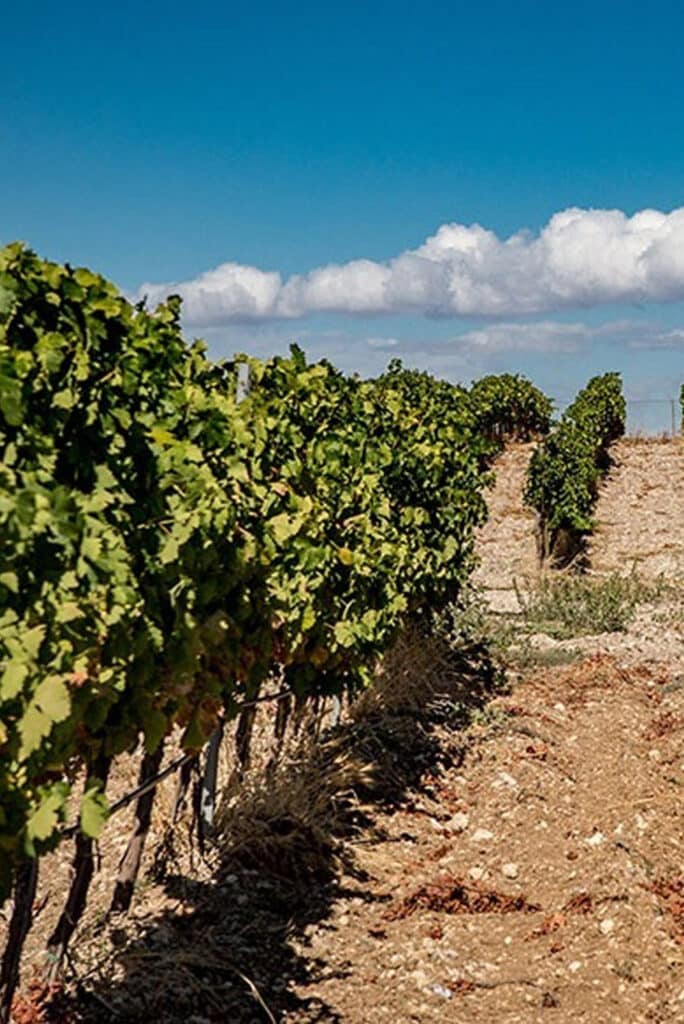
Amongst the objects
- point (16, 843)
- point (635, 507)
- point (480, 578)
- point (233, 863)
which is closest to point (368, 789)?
point (233, 863)

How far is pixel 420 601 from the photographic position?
38.1ft

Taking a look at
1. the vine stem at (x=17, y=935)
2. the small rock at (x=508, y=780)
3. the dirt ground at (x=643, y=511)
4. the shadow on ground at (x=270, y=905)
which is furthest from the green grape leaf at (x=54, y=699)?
the dirt ground at (x=643, y=511)

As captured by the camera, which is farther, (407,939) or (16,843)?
(407,939)

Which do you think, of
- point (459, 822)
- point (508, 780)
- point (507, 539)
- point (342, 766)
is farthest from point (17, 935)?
point (507, 539)

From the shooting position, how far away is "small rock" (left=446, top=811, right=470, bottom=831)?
8.55 metres

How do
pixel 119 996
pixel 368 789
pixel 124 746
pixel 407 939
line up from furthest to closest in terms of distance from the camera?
1. pixel 368 789
2. pixel 407 939
3. pixel 119 996
4. pixel 124 746

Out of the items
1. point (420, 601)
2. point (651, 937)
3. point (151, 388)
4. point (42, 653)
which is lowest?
point (651, 937)

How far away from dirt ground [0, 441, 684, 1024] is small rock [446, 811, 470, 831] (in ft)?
0.06

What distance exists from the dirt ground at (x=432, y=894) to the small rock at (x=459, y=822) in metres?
0.02

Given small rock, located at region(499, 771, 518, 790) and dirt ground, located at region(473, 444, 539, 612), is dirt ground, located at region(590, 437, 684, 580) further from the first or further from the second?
small rock, located at region(499, 771, 518, 790)

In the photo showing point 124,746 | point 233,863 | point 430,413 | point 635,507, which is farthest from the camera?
point 635,507

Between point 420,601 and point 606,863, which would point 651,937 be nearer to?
point 606,863

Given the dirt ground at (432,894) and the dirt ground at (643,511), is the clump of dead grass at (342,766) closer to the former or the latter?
the dirt ground at (432,894)

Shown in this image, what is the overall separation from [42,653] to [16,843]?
593 millimetres
